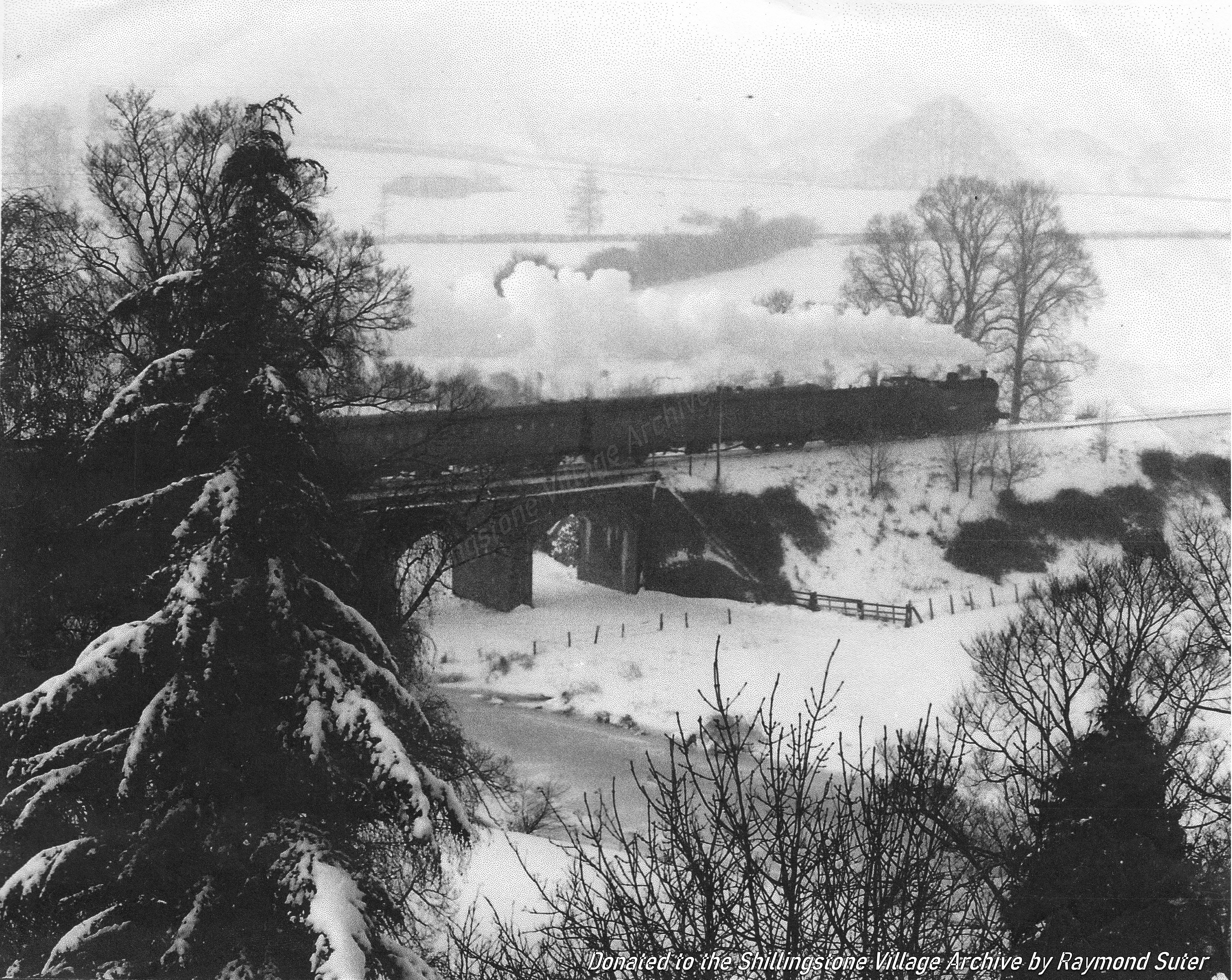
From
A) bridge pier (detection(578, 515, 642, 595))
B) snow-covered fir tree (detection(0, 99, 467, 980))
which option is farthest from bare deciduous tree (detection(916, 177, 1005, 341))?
→ snow-covered fir tree (detection(0, 99, 467, 980))

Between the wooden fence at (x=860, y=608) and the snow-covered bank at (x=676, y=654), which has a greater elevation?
the wooden fence at (x=860, y=608)

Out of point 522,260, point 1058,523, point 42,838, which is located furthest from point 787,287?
point 42,838

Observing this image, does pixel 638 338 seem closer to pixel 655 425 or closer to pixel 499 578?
pixel 655 425

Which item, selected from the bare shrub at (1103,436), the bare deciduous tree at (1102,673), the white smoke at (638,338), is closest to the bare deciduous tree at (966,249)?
the white smoke at (638,338)

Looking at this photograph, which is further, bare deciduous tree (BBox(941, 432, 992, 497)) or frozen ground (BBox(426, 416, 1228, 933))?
bare deciduous tree (BBox(941, 432, 992, 497))

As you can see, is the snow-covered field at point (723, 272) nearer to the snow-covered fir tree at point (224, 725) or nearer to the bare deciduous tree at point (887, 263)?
the bare deciduous tree at point (887, 263)

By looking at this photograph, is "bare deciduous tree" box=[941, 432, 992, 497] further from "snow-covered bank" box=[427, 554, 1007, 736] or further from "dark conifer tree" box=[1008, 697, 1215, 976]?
"dark conifer tree" box=[1008, 697, 1215, 976]
